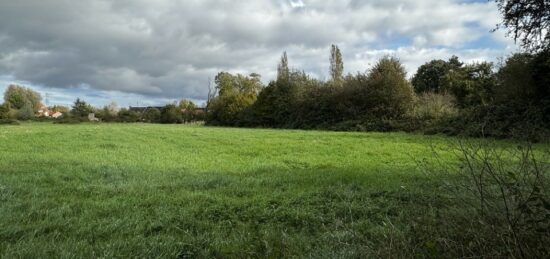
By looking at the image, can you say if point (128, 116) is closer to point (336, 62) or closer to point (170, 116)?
point (170, 116)

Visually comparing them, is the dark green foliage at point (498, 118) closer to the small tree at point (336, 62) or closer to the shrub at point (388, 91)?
the shrub at point (388, 91)

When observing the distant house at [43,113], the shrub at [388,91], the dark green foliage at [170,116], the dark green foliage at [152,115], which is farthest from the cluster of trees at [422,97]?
the distant house at [43,113]

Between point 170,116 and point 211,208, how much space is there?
6973cm

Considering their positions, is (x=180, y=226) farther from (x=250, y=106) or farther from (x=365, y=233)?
(x=250, y=106)

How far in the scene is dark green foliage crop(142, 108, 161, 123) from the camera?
76.0 m

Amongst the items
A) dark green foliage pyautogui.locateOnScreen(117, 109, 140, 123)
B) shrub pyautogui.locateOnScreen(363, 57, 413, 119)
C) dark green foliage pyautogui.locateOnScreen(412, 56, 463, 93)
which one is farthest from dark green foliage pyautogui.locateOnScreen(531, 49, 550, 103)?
dark green foliage pyautogui.locateOnScreen(117, 109, 140, 123)

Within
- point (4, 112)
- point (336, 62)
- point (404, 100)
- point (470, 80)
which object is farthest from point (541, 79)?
point (4, 112)

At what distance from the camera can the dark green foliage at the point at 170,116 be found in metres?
73.9

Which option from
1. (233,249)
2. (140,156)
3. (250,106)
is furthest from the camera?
(250,106)

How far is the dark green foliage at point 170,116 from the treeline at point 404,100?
1153 cm

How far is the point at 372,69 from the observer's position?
4022 centimetres

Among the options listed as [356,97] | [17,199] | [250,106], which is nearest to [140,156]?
[17,199]

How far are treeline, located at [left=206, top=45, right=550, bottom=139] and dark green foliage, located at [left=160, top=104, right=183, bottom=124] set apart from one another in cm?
1153

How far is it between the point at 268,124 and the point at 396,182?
4284 centimetres
